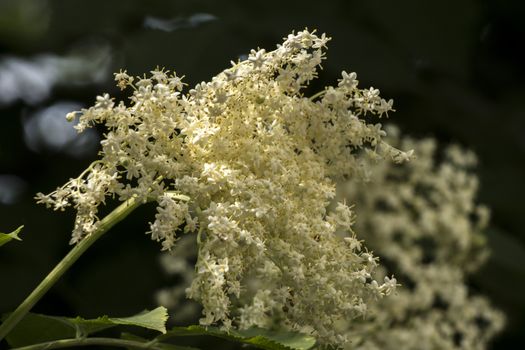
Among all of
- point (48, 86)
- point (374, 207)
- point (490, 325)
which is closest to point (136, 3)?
point (48, 86)

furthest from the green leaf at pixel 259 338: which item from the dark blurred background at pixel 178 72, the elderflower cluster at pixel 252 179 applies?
the dark blurred background at pixel 178 72

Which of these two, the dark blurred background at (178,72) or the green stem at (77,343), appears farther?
the dark blurred background at (178,72)

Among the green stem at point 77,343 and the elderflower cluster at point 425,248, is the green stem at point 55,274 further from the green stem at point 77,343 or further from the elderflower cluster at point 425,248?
the elderflower cluster at point 425,248

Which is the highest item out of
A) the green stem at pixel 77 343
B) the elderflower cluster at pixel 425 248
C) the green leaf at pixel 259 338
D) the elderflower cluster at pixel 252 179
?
the elderflower cluster at pixel 425 248

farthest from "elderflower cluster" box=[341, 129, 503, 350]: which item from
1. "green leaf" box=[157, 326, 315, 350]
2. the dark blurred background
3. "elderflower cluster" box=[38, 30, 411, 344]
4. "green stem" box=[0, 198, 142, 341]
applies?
"green stem" box=[0, 198, 142, 341]

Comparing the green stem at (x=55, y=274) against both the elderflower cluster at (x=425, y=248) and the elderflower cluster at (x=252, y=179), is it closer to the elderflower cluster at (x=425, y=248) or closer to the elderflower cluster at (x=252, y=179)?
the elderflower cluster at (x=252, y=179)

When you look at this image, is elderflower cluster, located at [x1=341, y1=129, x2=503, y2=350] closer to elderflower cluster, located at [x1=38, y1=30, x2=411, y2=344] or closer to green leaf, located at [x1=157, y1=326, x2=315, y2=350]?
green leaf, located at [x1=157, y1=326, x2=315, y2=350]

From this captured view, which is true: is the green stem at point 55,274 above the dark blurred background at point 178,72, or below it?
below

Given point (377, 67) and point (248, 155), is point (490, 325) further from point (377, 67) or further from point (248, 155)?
point (248, 155)
